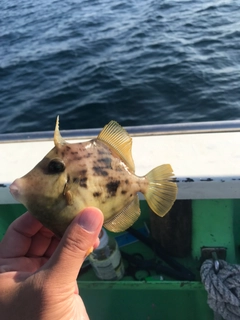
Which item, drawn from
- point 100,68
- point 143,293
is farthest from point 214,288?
point 100,68

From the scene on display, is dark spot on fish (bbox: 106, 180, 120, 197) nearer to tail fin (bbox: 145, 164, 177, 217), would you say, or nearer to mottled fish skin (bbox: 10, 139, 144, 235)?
mottled fish skin (bbox: 10, 139, 144, 235)

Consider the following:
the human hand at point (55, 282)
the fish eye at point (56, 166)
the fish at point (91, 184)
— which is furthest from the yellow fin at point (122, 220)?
the fish eye at point (56, 166)

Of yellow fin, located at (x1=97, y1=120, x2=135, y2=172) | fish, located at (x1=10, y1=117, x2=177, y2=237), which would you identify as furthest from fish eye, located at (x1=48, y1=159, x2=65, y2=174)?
yellow fin, located at (x1=97, y1=120, x2=135, y2=172)

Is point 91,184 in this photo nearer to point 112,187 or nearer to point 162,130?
point 112,187

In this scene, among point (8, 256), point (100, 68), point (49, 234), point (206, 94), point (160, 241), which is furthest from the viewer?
→ point (100, 68)

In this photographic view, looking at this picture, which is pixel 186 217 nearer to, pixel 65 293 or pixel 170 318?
pixel 170 318

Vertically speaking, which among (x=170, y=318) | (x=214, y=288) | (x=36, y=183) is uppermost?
(x=36, y=183)
